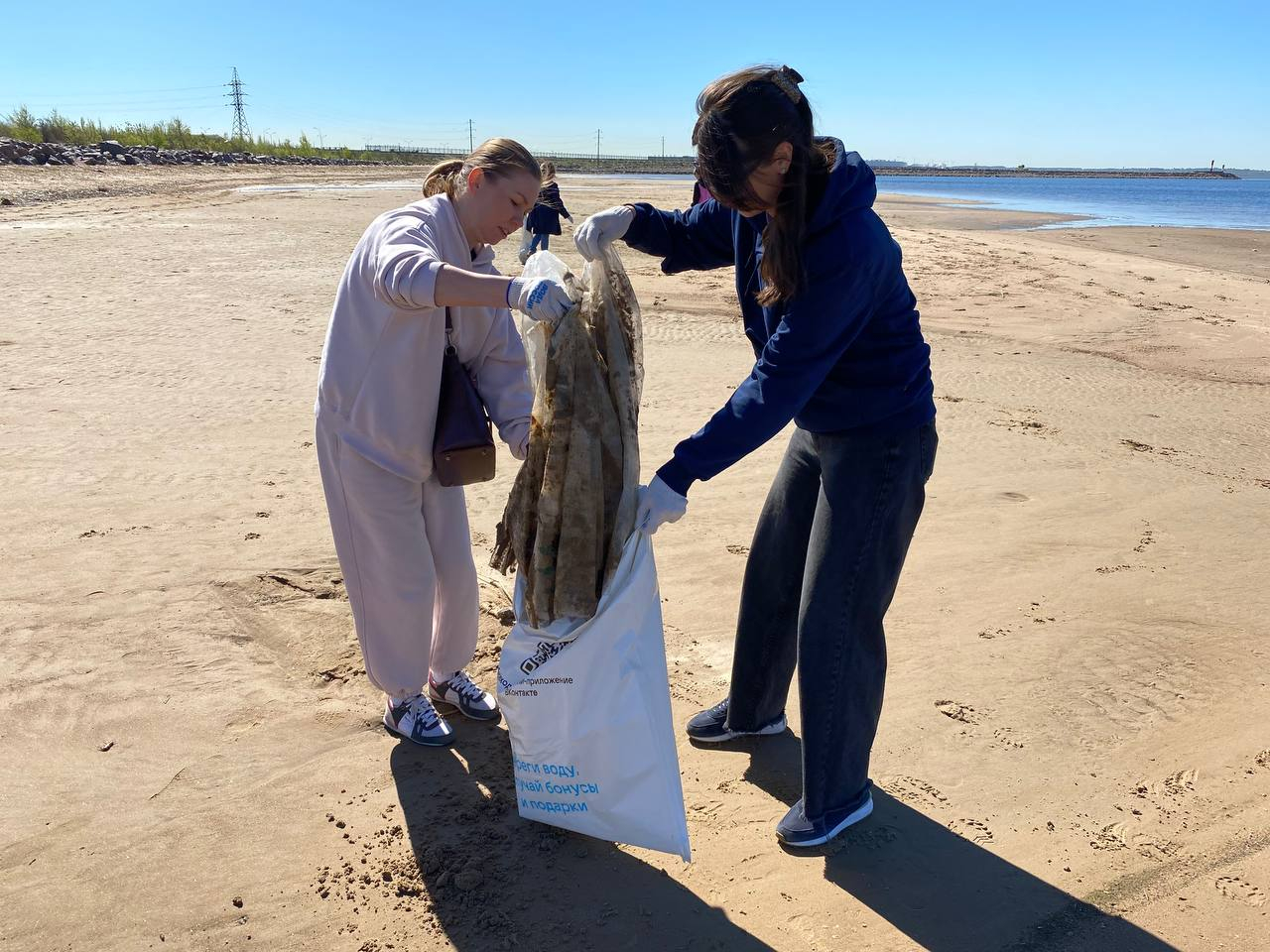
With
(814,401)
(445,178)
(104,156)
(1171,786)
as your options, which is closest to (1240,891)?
(1171,786)

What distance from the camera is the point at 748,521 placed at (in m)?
4.70

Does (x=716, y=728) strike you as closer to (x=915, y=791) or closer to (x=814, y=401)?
(x=915, y=791)

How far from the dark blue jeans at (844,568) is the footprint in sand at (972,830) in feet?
0.92

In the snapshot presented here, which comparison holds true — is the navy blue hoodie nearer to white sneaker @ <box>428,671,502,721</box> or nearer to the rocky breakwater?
white sneaker @ <box>428,671,502,721</box>

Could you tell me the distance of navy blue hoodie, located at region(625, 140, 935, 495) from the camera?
209cm

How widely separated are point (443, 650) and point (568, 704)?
0.89m

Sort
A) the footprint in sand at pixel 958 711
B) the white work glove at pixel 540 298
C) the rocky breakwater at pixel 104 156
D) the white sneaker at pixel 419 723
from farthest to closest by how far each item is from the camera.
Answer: the rocky breakwater at pixel 104 156 < the footprint in sand at pixel 958 711 < the white sneaker at pixel 419 723 < the white work glove at pixel 540 298

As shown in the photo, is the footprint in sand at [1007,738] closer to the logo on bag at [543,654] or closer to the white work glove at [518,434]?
the logo on bag at [543,654]

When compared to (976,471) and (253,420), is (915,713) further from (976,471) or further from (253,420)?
(253,420)

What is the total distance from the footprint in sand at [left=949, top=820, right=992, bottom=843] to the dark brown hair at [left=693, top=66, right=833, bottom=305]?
5.07 feet

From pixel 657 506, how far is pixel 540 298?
1.84 ft

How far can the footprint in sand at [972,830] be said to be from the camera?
101 inches

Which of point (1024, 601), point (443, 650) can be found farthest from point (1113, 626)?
point (443, 650)

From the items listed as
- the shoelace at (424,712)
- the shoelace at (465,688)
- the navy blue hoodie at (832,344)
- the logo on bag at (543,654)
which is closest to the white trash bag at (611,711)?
the logo on bag at (543,654)
